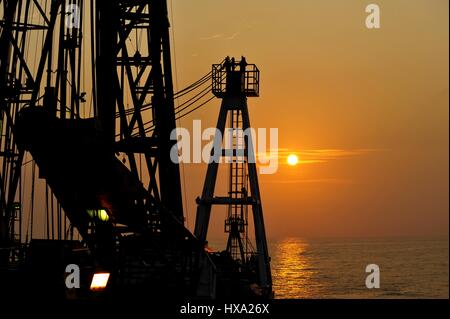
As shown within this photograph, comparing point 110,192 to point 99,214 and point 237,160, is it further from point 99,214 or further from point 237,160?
point 237,160

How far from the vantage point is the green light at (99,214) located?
2250 centimetres

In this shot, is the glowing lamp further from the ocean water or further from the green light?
the ocean water

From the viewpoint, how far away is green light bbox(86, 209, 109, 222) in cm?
2250

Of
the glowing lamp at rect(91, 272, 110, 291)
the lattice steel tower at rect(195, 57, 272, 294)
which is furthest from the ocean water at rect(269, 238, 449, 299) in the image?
the glowing lamp at rect(91, 272, 110, 291)

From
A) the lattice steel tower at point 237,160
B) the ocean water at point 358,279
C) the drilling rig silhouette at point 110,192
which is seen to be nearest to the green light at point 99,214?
the drilling rig silhouette at point 110,192

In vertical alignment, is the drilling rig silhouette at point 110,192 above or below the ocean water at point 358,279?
above

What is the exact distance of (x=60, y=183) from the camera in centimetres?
2202

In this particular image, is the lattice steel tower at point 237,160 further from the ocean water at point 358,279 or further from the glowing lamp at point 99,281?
the ocean water at point 358,279

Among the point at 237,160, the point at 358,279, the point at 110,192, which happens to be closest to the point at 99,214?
the point at 110,192

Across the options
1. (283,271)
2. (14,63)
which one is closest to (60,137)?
(14,63)

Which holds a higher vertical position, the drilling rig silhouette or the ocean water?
the drilling rig silhouette

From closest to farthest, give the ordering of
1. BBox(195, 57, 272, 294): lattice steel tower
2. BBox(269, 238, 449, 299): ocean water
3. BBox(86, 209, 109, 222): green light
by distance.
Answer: BBox(86, 209, 109, 222): green light → BBox(195, 57, 272, 294): lattice steel tower → BBox(269, 238, 449, 299): ocean water
